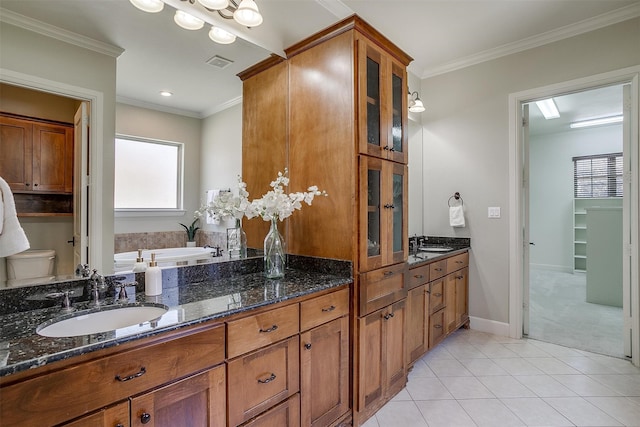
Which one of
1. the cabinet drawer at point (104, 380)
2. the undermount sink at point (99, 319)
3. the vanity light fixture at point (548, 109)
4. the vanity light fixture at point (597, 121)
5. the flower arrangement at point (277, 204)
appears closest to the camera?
the cabinet drawer at point (104, 380)

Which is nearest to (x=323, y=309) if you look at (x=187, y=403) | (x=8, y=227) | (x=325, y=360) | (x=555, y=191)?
(x=325, y=360)

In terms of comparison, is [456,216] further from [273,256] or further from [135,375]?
[135,375]

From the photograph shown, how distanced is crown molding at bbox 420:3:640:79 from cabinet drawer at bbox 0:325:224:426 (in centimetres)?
353

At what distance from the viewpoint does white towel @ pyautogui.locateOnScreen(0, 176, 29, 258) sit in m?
1.19

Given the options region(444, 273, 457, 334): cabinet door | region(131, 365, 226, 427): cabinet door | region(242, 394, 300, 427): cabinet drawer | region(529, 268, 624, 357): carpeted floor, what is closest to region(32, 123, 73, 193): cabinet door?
region(131, 365, 226, 427): cabinet door

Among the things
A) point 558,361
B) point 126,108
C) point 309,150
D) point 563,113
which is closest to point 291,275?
point 309,150

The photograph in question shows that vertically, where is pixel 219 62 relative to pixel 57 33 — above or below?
above

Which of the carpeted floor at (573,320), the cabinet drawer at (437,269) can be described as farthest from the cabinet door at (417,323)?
the carpeted floor at (573,320)

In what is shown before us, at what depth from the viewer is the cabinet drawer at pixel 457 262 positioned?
295 centimetres

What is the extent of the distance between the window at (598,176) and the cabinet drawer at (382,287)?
607 cm

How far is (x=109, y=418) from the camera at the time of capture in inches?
36.5

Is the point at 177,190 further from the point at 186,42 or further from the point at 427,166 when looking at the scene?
the point at 427,166

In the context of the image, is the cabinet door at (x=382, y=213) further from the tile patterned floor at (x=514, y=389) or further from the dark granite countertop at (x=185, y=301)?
the tile patterned floor at (x=514, y=389)

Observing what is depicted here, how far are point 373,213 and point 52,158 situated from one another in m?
1.57
